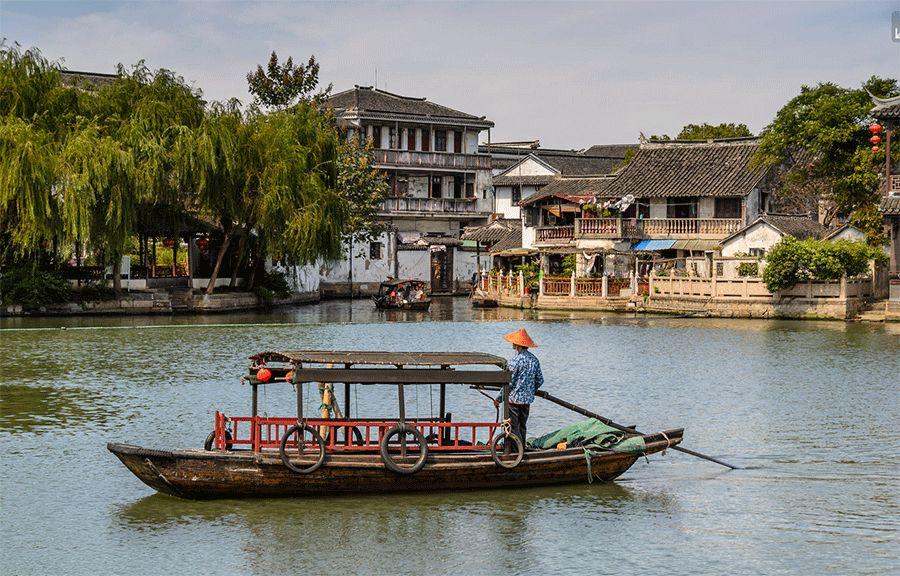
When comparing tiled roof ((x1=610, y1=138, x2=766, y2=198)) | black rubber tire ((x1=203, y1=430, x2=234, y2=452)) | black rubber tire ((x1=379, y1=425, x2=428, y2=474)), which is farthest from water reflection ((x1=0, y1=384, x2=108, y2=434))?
tiled roof ((x1=610, y1=138, x2=766, y2=198))

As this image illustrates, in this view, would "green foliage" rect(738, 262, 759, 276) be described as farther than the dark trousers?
Yes

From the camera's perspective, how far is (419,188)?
70938 mm

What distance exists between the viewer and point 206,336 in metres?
37.5

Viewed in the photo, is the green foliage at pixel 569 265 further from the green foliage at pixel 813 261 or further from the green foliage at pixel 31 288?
the green foliage at pixel 31 288

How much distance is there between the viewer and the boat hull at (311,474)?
1502 centimetres

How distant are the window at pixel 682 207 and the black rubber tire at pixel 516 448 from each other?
4029 centimetres

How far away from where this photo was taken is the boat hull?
49.3 feet

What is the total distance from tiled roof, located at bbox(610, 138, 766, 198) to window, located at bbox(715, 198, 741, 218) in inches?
23.0

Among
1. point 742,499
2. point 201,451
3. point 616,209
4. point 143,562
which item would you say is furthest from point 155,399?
point 616,209

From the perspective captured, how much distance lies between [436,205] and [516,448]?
2176 inches

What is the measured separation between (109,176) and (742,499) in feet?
98.0

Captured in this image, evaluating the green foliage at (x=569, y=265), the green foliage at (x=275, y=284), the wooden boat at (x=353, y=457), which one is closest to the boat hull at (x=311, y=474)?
the wooden boat at (x=353, y=457)

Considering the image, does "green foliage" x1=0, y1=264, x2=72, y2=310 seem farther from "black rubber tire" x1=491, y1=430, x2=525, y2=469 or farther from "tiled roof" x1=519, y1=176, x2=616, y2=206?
"black rubber tire" x1=491, y1=430, x2=525, y2=469

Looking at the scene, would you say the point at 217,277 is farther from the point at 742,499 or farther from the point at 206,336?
the point at 742,499
